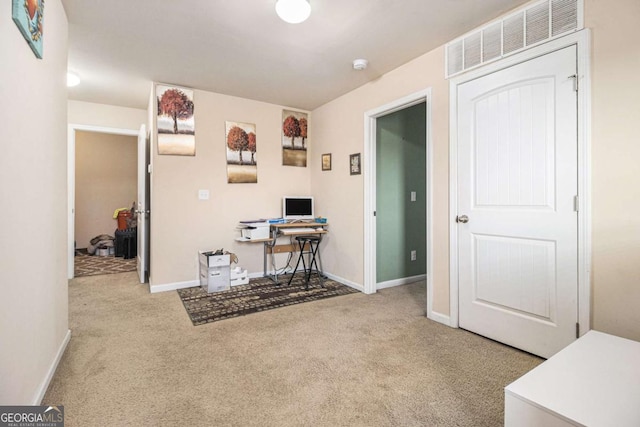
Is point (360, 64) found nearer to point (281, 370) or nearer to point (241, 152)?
point (241, 152)

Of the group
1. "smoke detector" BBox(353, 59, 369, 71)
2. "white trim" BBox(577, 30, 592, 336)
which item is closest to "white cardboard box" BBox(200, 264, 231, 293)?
"smoke detector" BBox(353, 59, 369, 71)

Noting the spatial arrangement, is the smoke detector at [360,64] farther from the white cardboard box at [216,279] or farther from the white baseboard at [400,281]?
the white cardboard box at [216,279]

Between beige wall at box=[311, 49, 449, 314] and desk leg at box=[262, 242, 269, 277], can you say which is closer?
beige wall at box=[311, 49, 449, 314]

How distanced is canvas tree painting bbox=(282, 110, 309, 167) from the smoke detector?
1.65 metres

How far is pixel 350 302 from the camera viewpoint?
326 cm

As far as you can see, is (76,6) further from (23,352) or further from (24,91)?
(23,352)

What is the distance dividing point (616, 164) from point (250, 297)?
322cm

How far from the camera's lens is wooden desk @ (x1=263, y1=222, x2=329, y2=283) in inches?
157

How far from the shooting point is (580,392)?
1035 millimetres

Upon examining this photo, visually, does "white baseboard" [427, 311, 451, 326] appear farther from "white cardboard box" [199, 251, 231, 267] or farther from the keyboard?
"white cardboard box" [199, 251, 231, 267]

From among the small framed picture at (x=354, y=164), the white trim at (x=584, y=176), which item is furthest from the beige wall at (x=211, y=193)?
the white trim at (x=584, y=176)

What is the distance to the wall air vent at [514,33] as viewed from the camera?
1908 millimetres

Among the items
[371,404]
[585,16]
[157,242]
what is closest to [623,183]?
[585,16]

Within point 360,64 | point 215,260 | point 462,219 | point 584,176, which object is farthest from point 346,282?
point 584,176
